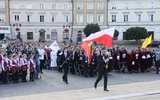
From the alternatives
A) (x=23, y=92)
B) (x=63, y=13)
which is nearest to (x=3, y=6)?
(x=63, y=13)

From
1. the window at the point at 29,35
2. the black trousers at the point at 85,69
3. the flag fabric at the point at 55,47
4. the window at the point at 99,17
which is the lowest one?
the black trousers at the point at 85,69

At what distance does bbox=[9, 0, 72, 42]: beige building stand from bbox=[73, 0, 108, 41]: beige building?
1.60 m

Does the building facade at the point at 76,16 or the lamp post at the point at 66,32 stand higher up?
the building facade at the point at 76,16

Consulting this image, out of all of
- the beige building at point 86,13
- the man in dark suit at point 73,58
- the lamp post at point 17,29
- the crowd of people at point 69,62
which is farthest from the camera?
the beige building at point 86,13

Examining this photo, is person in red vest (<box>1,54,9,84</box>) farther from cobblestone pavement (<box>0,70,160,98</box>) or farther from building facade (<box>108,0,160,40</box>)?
building facade (<box>108,0,160,40</box>)

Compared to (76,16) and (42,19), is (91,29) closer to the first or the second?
(76,16)

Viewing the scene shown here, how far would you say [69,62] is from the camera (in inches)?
755

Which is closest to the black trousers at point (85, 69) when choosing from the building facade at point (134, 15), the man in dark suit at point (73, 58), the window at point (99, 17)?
the man in dark suit at point (73, 58)

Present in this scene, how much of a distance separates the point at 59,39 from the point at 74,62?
179ft

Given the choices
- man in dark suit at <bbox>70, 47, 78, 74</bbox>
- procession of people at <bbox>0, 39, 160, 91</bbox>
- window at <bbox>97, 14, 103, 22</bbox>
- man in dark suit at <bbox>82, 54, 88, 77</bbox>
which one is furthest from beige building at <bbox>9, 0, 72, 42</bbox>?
man in dark suit at <bbox>82, 54, 88, 77</bbox>

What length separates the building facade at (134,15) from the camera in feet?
241

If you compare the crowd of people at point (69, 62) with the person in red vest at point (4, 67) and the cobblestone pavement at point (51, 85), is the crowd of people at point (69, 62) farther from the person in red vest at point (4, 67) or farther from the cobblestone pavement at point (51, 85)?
the cobblestone pavement at point (51, 85)

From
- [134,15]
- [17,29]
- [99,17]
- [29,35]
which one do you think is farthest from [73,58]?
[134,15]

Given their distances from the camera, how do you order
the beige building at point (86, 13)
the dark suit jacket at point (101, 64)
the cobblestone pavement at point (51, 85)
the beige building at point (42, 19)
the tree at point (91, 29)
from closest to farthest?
1. the dark suit jacket at point (101, 64)
2. the cobblestone pavement at point (51, 85)
3. the tree at point (91, 29)
4. the beige building at point (42, 19)
5. the beige building at point (86, 13)
